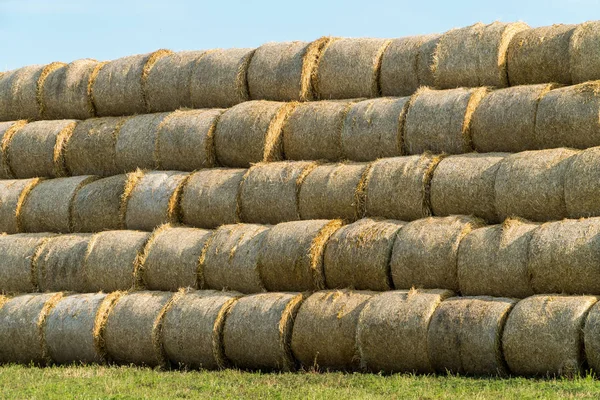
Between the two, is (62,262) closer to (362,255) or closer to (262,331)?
(262,331)

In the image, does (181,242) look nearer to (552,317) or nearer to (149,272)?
(149,272)

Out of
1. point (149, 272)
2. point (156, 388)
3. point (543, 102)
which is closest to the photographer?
point (156, 388)

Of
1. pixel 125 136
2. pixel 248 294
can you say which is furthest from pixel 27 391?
pixel 125 136

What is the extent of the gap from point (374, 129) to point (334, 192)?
102 centimetres

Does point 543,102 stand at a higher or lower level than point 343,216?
higher

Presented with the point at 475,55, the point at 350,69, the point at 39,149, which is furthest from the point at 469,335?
the point at 39,149

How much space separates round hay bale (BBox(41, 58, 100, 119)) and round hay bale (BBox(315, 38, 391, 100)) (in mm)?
4151

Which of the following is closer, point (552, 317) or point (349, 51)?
point (552, 317)

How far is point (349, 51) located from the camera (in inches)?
597

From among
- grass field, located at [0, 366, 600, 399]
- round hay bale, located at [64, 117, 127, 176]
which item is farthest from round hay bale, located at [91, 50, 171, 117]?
grass field, located at [0, 366, 600, 399]

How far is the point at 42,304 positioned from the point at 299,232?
158 inches

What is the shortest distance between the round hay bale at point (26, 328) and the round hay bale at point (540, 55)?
6.95 metres

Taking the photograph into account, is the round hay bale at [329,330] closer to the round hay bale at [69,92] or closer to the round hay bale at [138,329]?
the round hay bale at [138,329]

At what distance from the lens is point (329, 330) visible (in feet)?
42.1
